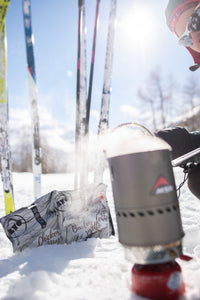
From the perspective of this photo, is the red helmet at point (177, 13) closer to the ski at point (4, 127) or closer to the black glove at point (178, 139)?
the black glove at point (178, 139)

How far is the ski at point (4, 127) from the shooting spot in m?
1.80

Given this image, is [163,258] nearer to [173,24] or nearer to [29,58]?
[173,24]

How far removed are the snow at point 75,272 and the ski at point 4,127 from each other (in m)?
0.41

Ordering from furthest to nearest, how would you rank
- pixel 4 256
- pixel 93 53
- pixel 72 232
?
pixel 93 53 → pixel 72 232 → pixel 4 256

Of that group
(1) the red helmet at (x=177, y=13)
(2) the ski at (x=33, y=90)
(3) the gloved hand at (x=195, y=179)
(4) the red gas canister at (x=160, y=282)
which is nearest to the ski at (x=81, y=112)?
(2) the ski at (x=33, y=90)

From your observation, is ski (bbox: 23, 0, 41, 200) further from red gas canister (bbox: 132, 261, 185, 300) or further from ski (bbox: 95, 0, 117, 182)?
red gas canister (bbox: 132, 261, 185, 300)

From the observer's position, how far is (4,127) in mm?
1837

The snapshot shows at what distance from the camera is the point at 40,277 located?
0.83 meters

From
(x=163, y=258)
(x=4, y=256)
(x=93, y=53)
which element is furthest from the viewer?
(x=93, y=53)

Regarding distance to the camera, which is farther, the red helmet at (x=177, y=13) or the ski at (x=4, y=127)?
the ski at (x=4, y=127)

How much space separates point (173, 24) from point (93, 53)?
1.88ft

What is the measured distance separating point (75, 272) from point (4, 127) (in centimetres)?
138

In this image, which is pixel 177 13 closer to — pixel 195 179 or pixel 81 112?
pixel 81 112

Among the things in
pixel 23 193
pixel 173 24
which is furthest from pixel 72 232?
pixel 23 193
